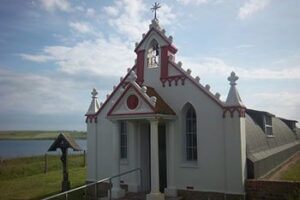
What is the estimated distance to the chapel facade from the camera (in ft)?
46.9

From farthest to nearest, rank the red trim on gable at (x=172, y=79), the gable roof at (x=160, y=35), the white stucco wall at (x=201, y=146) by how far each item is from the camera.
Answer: the gable roof at (x=160, y=35) < the red trim on gable at (x=172, y=79) < the white stucco wall at (x=201, y=146)

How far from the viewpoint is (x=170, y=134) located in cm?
1573

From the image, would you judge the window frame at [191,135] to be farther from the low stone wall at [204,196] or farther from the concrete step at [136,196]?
the concrete step at [136,196]

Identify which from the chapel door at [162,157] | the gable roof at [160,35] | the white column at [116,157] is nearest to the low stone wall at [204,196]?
the chapel door at [162,157]

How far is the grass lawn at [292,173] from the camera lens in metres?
16.6

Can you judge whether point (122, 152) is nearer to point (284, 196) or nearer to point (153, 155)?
point (153, 155)

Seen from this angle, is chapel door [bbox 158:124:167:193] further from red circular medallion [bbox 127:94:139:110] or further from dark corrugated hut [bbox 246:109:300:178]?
dark corrugated hut [bbox 246:109:300:178]

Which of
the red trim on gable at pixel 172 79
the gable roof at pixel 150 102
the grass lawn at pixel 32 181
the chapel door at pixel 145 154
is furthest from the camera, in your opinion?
the grass lawn at pixel 32 181

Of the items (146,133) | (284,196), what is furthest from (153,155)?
(284,196)

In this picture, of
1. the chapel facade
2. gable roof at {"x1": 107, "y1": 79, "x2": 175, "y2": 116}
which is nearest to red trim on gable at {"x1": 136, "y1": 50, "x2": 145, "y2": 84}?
the chapel facade

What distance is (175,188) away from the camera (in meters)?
15.5

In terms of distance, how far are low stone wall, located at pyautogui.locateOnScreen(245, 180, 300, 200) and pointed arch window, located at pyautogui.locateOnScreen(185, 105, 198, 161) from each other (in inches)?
109

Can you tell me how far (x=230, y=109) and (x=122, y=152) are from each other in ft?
20.8

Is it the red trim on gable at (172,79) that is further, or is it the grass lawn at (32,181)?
the grass lawn at (32,181)
